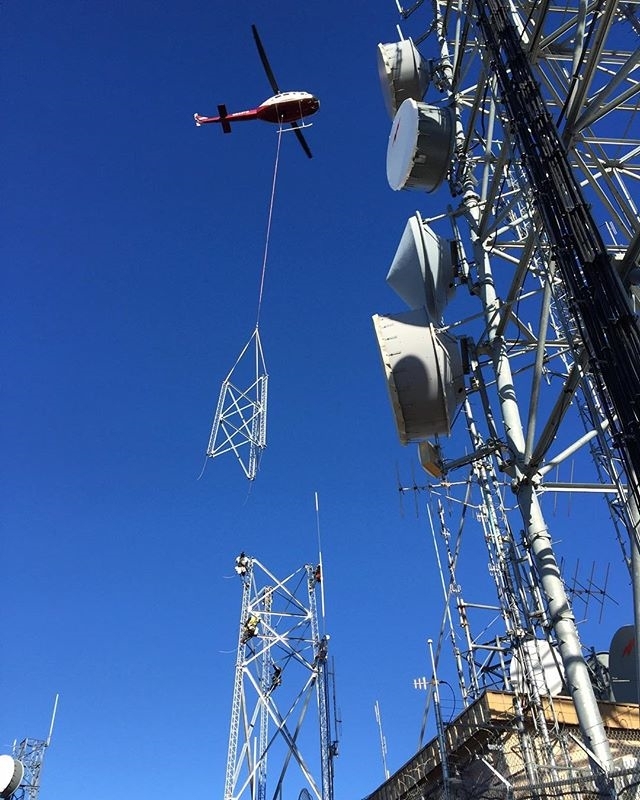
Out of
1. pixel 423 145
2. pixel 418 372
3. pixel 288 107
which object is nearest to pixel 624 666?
pixel 418 372

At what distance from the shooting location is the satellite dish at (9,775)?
38094 mm

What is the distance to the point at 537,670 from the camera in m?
15.0

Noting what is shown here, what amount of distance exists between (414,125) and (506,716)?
13429mm

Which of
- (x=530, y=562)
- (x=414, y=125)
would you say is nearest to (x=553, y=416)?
(x=530, y=562)

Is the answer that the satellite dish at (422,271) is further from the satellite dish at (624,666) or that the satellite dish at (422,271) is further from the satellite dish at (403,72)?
the satellite dish at (624,666)

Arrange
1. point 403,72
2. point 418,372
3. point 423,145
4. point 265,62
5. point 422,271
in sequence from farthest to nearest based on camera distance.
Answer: point 265,62, point 403,72, point 423,145, point 422,271, point 418,372

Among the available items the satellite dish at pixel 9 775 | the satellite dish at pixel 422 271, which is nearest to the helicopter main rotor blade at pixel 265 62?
the satellite dish at pixel 422 271

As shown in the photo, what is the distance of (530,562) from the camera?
1244cm

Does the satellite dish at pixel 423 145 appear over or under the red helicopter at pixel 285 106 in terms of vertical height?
under

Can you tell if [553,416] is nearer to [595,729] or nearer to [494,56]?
[595,729]

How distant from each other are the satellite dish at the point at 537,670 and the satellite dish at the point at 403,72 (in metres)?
13.7

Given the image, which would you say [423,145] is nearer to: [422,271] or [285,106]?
[422,271]

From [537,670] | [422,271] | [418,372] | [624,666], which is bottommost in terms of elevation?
[537,670]

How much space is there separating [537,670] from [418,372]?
294 inches
